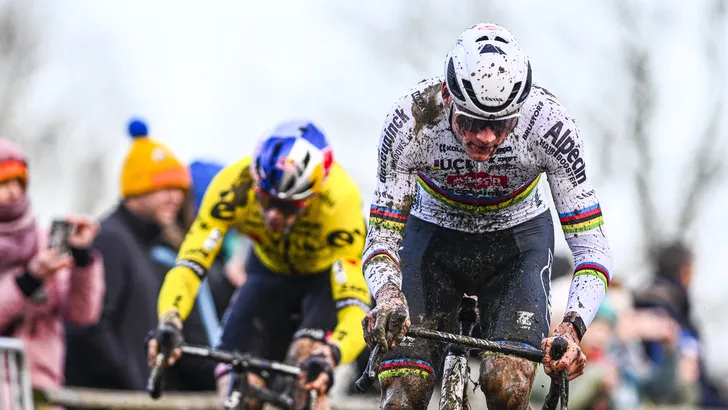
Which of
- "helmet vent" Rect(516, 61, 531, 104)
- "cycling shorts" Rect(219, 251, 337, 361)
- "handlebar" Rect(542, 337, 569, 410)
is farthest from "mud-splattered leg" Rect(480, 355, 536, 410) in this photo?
"cycling shorts" Rect(219, 251, 337, 361)

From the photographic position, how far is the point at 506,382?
6570mm

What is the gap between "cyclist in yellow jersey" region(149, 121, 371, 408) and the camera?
28.2ft

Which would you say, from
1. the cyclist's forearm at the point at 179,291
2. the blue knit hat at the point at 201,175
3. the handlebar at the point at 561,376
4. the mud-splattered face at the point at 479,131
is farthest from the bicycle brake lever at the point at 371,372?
the blue knit hat at the point at 201,175

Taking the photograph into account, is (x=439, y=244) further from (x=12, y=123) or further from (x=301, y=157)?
(x=12, y=123)

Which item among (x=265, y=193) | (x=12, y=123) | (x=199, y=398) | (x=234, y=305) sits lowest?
(x=199, y=398)

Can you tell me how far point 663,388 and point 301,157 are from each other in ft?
20.3

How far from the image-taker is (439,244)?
7301mm

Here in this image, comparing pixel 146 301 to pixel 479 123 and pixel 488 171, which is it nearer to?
pixel 488 171

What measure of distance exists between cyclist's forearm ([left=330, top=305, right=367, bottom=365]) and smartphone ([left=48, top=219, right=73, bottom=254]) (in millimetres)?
2090

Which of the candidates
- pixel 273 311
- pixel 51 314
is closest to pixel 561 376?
pixel 273 311

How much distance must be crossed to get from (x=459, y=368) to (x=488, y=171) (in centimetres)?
108

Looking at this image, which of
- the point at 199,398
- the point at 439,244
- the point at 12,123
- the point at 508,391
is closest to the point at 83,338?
the point at 199,398

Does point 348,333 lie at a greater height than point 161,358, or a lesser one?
greater

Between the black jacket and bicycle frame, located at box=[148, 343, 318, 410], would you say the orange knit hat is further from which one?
bicycle frame, located at box=[148, 343, 318, 410]
